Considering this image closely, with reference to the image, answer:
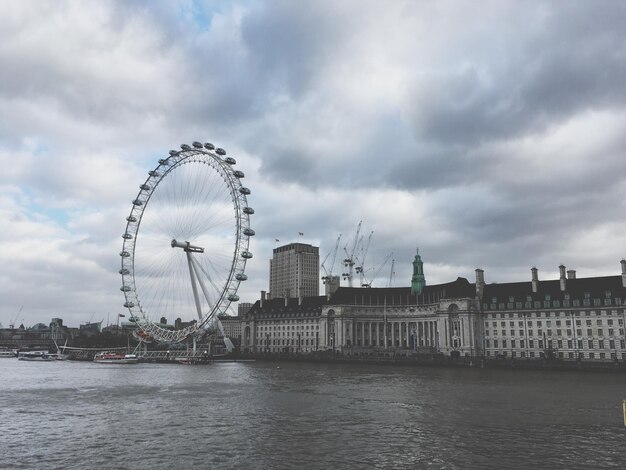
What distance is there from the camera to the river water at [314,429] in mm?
27625

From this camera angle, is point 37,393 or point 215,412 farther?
point 37,393

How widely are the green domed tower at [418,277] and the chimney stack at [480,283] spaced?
28.7m

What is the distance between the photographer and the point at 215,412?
4406 cm

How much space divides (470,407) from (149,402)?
1148 inches

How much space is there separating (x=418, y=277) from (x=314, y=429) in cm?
14593

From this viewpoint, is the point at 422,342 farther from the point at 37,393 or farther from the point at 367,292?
the point at 37,393

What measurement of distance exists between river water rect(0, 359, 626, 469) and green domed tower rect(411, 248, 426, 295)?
112 metres

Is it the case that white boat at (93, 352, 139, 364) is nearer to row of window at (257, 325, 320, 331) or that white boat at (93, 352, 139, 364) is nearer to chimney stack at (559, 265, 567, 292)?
row of window at (257, 325, 320, 331)

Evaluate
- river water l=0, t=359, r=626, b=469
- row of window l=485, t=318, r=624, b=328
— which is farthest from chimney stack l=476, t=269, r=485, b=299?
river water l=0, t=359, r=626, b=469

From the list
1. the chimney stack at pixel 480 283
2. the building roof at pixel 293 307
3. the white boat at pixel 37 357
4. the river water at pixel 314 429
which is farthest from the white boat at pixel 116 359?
the chimney stack at pixel 480 283

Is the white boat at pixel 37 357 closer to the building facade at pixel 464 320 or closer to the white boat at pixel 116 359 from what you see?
the white boat at pixel 116 359

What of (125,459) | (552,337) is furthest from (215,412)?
(552,337)

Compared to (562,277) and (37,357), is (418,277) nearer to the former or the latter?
(562,277)

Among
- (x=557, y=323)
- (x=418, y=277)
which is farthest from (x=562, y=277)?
(x=418, y=277)
